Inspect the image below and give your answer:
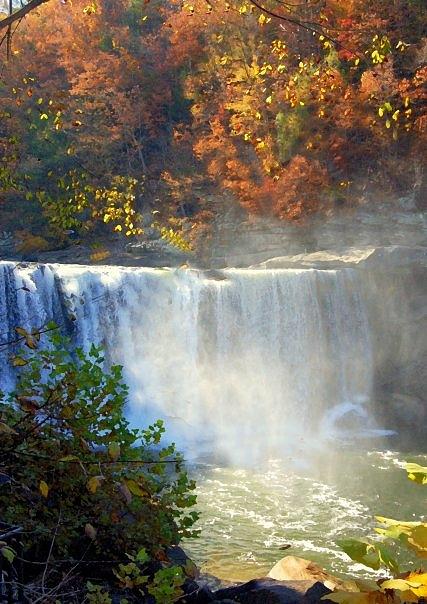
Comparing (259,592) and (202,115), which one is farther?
(202,115)

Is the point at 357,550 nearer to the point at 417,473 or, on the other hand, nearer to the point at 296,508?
the point at 417,473

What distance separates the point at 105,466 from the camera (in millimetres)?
3613

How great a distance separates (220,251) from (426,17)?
10481 mm

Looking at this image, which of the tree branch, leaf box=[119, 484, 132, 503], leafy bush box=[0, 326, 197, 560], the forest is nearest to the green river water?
the forest

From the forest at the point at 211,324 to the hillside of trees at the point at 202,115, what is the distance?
122 millimetres

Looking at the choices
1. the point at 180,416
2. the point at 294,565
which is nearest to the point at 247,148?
the point at 180,416

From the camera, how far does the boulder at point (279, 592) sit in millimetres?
5414

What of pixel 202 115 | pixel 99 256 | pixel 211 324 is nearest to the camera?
pixel 211 324

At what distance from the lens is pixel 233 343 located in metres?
17.3

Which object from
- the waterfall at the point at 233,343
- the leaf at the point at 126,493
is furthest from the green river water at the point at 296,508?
the leaf at the point at 126,493

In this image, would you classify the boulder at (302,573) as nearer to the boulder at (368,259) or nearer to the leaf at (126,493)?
the leaf at (126,493)

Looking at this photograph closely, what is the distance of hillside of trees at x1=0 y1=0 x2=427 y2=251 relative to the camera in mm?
21219

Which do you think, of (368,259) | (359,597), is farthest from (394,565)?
(368,259)

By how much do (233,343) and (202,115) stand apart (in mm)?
12272
